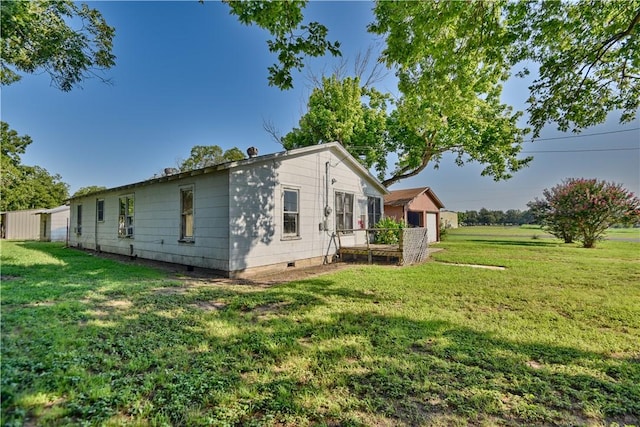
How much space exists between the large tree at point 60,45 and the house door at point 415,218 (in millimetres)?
18200

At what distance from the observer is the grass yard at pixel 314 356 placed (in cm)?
227

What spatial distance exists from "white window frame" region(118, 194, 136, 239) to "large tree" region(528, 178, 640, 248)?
23.4 meters

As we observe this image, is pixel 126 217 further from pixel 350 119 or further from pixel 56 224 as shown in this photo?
pixel 56 224

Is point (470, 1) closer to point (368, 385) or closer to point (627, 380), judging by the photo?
point (627, 380)

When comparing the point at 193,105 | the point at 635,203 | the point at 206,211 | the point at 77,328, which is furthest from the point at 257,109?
the point at 635,203

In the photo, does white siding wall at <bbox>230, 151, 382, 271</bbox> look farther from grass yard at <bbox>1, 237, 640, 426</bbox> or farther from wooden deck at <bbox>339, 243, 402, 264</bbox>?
grass yard at <bbox>1, 237, 640, 426</bbox>

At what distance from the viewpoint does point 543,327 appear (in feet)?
14.2

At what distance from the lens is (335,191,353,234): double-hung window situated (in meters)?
11.6

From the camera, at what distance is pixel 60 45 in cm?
563

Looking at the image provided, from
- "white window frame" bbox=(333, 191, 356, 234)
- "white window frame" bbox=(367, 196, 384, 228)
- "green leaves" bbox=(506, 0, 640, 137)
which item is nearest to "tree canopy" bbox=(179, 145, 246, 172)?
"white window frame" bbox=(367, 196, 384, 228)

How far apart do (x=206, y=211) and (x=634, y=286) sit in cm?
1102

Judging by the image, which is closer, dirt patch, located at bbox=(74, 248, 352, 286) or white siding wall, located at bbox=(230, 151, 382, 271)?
dirt patch, located at bbox=(74, 248, 352, 286)

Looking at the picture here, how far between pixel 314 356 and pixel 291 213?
650cm

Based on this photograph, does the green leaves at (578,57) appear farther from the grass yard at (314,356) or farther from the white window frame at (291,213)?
the white window frame at (291,213)
